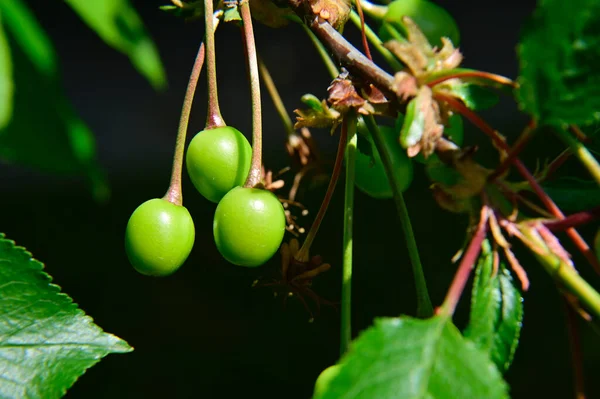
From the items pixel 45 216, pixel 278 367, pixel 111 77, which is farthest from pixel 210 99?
pixel 111 77

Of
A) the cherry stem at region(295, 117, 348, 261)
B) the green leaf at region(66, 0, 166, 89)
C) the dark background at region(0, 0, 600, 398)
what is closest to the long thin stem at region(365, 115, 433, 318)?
the cherry stem at region(295, 117, 348, 261)

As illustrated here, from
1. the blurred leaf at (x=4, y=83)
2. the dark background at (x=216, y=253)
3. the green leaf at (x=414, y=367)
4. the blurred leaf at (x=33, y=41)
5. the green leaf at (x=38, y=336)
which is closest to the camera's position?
the green leaf at (x=414, y=367)

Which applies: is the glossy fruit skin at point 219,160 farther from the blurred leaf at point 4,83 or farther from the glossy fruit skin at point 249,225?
the blurred leaf at point 4,83

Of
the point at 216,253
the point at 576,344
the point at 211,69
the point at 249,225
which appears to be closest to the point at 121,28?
the point at 211,69

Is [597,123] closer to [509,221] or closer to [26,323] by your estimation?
[509,221]

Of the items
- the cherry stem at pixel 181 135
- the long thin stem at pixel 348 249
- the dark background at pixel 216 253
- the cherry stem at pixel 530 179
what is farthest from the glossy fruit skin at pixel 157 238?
the dark background at pixel 216 253

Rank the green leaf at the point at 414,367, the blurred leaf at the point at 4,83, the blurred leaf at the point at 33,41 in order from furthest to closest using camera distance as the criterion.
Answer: the blurred leaf at the point at 33,41 → the blurred leaf at the point at 4,83 → the green leaf at the point at 414,367
